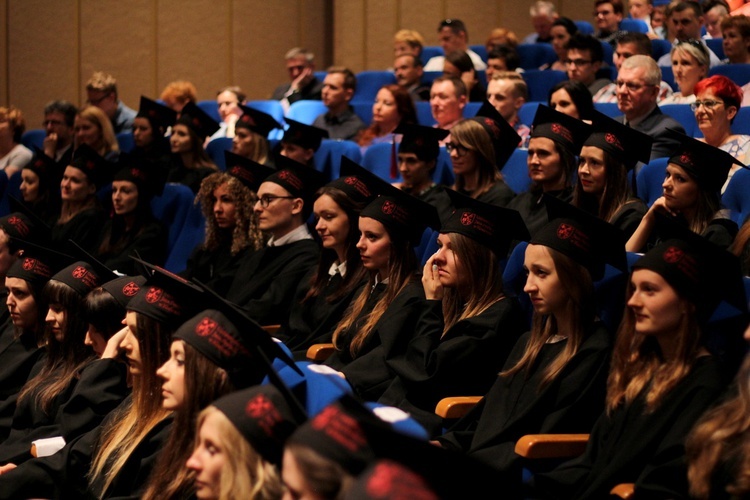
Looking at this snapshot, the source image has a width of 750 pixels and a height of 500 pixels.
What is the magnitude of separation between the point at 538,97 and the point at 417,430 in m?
6.16

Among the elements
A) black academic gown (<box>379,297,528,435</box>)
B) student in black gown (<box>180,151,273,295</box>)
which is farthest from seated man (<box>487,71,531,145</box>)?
black academic gown (<box>379,297,528,435</box>)

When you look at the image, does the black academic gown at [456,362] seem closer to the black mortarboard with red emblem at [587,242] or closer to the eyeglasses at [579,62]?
the black mortarboard with red emblem at [587,242]

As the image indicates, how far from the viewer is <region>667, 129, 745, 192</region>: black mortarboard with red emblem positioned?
3996 mm

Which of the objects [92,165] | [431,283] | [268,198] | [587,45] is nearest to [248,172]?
[268,198]

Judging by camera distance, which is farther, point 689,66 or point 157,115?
point 157,115

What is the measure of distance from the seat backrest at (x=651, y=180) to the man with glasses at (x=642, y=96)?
665mm

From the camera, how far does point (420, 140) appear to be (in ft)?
18.3

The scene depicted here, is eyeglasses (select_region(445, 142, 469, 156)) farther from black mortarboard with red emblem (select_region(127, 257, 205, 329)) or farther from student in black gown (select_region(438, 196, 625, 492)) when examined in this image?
black mortarboard with red emblem (select_region(127, 257, 205, 329))

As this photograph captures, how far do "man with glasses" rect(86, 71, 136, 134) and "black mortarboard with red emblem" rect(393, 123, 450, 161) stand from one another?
374cm

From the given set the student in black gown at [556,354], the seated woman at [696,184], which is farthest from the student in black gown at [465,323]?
the seated woman at [696,184]

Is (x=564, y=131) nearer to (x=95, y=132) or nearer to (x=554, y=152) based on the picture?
(x=554, y=152)

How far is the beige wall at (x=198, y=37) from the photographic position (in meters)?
10.4

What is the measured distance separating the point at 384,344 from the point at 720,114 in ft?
6.75

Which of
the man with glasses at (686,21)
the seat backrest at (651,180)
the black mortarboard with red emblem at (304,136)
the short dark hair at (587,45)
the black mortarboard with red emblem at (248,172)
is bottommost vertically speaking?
the black mortarboard with red emblem at (248,172)
